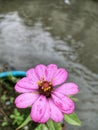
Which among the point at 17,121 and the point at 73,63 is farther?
the point at 73,63

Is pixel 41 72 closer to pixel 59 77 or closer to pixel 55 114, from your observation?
pixel 59 77

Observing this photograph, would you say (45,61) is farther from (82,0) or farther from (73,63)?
(82,0)

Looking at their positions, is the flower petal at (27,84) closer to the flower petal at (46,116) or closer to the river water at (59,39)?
the flower petal at (46,116)

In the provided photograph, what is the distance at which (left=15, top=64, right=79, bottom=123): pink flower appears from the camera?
100 centimetres

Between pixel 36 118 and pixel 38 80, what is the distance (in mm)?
195

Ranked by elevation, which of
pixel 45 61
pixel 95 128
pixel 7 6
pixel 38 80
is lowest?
pixel 95 128

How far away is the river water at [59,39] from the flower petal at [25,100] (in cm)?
107

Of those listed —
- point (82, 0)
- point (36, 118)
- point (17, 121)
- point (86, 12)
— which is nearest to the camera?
point (36, 118)

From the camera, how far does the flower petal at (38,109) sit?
38.4 inches

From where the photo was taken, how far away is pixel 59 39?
3568mm

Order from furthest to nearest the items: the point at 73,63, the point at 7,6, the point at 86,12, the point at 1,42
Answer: the point at 7,6
the point at 86,12
the point at 1,42
the point at 73,63

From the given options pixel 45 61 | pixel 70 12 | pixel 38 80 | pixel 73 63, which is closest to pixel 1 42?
pixel 45 61

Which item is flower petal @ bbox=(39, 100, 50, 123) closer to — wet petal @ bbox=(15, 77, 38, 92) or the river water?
wet petal @ bbox=(15, 77, 38, 92)

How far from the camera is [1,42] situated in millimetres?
3422
